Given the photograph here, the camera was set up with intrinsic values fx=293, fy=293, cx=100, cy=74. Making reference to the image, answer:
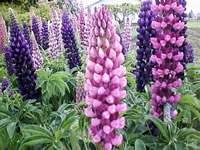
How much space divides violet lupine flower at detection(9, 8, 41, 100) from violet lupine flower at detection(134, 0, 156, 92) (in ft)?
3.03

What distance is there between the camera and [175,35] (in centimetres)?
179

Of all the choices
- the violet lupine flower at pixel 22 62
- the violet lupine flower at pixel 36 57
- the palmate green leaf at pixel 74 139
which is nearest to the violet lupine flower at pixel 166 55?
the palmate green leaf at pixel 74 139

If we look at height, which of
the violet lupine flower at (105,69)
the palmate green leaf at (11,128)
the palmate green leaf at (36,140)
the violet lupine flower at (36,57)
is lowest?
the palmate green leaf at (11,128)

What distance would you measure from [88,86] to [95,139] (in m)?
0.24

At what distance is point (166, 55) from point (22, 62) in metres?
1.27

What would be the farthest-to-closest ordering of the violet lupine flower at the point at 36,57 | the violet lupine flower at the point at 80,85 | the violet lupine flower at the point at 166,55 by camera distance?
1. the violet lupine flower at the point at 36,57
2. the violet lupine flower at the point at 80,85
3. the violet lupine flower at the point at 166,55

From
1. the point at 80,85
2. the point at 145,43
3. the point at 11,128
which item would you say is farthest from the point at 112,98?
the point at 145,43

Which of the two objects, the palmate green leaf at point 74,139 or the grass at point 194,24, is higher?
the palmate green leaf at point 74,139

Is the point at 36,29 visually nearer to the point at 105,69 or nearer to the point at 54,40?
the point at 54,40

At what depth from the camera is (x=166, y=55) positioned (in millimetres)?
1792

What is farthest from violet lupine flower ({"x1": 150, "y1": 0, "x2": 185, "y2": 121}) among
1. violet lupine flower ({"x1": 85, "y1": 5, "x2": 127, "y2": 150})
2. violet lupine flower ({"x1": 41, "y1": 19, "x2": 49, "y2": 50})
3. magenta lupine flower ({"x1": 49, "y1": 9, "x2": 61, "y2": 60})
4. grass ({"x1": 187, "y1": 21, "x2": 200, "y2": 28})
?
grass ({"x1": 187, "y1": 21, "x2": 200, "y2": 28})

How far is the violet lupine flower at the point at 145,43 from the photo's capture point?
2.35 meters

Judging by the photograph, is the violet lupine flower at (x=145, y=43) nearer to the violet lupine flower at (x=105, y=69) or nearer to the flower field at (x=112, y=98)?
the flower field at (x=112, y=98)

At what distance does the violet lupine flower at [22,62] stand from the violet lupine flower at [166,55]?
115 cm
